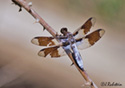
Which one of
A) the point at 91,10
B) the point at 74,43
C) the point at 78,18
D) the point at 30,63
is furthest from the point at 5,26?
the point at 74,43

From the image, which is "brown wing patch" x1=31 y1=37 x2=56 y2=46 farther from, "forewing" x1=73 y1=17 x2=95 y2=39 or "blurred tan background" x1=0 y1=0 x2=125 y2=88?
"blurred tan background" x1=0 y1=0 x2=125 y2=88

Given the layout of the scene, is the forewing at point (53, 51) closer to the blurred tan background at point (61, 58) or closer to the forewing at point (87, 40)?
the forewing at point (87, 40)

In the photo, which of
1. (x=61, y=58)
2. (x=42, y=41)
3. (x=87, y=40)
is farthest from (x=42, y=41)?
(x=61, y=58)

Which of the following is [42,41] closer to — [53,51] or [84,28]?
[53,51]

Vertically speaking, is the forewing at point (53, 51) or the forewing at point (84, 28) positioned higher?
the forewing at point (84, 28)

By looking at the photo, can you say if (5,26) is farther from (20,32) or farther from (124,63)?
(124,63)

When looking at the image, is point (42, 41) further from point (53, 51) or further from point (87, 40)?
point (87, 40)

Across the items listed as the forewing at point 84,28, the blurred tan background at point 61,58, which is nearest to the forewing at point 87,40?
the forewing at point 84,28

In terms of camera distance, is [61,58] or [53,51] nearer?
[53,51]
